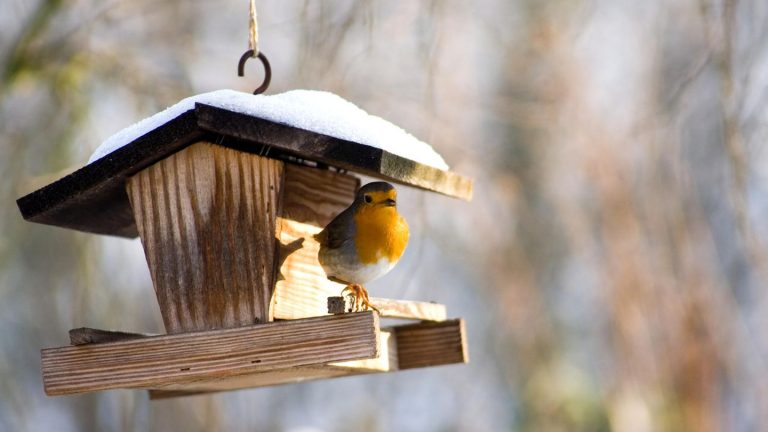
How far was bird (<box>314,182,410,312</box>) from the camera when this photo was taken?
290 centimetres

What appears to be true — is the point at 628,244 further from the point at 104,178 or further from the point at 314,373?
the point at 104,178

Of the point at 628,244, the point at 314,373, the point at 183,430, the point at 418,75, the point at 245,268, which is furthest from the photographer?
the point at 628,244

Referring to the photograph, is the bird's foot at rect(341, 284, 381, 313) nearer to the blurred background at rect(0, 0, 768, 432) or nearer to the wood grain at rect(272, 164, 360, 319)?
the wood grain at rect(272, 164, 360, 319)

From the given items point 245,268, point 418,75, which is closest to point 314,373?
point 245,268

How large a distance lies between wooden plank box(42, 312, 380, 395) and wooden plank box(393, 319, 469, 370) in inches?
41.3

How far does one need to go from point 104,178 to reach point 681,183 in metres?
6.48

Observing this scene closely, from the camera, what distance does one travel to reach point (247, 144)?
2.93m

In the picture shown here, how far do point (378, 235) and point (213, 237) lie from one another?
480mm

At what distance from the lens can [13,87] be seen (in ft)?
16.7

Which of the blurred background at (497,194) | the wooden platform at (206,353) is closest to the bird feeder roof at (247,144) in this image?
the wooden platform at (206,353)

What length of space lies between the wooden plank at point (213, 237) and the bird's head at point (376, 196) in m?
0.25

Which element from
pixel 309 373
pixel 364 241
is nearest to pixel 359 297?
pixel 364 241

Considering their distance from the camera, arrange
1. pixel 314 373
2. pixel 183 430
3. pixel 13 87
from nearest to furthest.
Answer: pixel 314 373
pixel 13 87
pixel 183 430

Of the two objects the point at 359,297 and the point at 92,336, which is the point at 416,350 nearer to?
the point at 359,297
